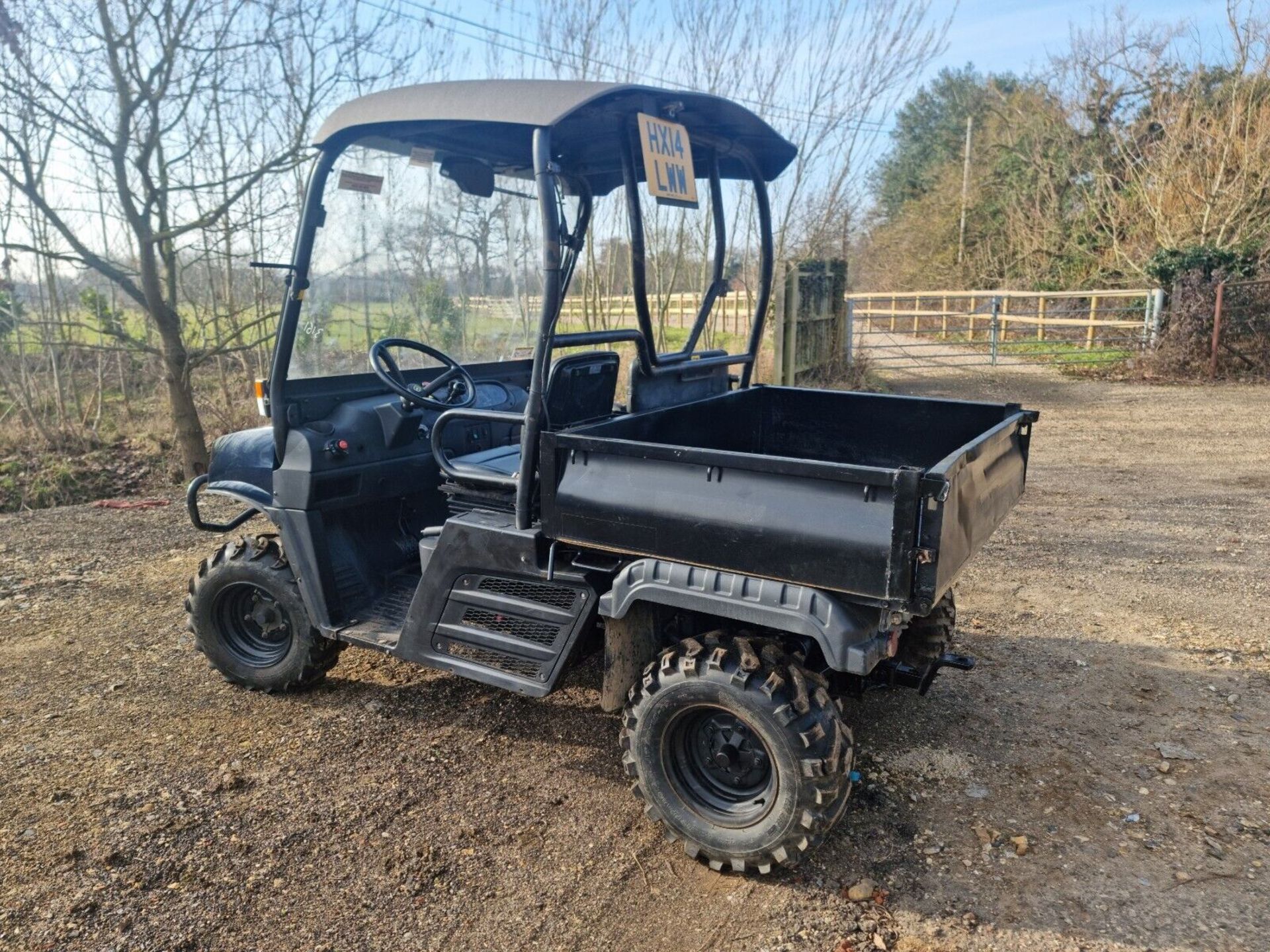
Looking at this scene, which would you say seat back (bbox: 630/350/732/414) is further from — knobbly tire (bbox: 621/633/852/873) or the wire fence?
the wire fence

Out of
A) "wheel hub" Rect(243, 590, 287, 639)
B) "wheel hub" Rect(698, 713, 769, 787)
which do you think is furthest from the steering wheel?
"wheel hub" Rect(698, 713, 769, 787)

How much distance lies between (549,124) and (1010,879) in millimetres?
2595

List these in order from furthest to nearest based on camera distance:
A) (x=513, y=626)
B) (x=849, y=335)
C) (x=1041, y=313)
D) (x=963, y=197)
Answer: (x=963, y=197)
(x=1041, y=313)
(x=849, y=335)
(x=513, y=626)

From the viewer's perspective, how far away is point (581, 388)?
321 centimetres

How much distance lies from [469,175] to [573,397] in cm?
125

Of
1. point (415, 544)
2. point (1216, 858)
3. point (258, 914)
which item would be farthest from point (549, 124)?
point (1216, 858)

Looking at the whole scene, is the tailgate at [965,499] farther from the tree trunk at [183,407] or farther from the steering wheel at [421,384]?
the tree trunk at [183,407]

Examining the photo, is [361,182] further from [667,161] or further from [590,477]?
[590,477]

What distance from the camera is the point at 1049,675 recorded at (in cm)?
395

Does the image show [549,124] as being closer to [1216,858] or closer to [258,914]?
[258,914]

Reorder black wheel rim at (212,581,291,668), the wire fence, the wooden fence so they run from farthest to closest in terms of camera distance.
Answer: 1. the wooden fence
2. the wire fence
3. black wheel rim at (212,581,291,668)

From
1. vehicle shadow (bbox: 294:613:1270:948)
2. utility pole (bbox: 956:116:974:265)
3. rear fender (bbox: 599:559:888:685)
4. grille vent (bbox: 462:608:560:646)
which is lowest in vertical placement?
vehicle shadow (bbox: 294:613:1270:948)

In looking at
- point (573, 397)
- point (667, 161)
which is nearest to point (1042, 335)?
point (667, 161)

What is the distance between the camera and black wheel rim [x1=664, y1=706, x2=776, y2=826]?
269cm
